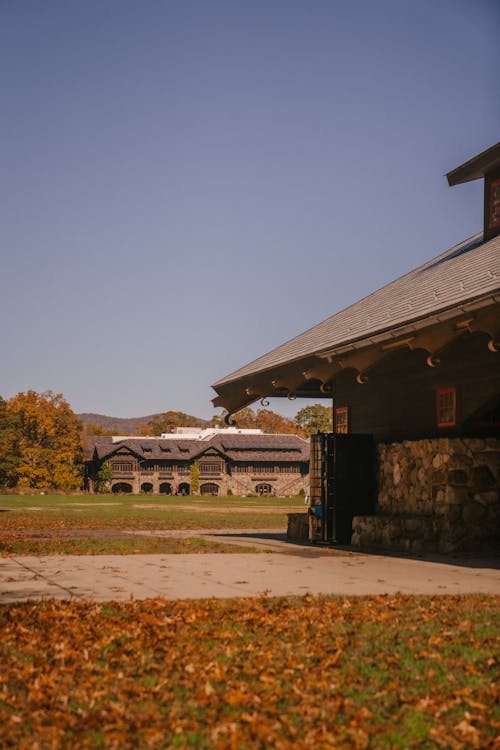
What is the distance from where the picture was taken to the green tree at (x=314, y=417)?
134 m

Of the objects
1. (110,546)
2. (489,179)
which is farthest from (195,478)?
(110,546)

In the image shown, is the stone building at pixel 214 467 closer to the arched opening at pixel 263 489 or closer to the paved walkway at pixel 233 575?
the arched opening at pixel 263 489

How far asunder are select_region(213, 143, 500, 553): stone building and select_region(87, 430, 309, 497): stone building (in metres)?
87.5

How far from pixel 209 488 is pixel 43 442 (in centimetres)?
2079

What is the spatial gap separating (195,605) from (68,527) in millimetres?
17627

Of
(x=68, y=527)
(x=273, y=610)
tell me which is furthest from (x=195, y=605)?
(x=68, y=527)

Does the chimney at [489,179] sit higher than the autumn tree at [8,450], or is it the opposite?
the chimney at [489,179]

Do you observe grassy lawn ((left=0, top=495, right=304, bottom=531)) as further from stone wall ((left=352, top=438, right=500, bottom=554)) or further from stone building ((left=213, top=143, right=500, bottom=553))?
stone wall ((left=352, top=438, right=500, bottom=554))

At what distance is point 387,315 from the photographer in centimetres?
1767

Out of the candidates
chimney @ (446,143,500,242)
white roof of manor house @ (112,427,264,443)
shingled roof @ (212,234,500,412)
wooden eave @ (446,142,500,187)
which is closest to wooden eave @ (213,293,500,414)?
shingled roof @ (212,234,500,412)

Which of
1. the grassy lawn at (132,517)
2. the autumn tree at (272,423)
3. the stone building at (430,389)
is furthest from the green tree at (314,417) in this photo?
the stone building at (430,389)

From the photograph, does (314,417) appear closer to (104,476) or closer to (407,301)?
(104,476)

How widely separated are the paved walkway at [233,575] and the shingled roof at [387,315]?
3869mm

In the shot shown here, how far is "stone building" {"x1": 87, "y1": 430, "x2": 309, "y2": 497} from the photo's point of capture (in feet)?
353
